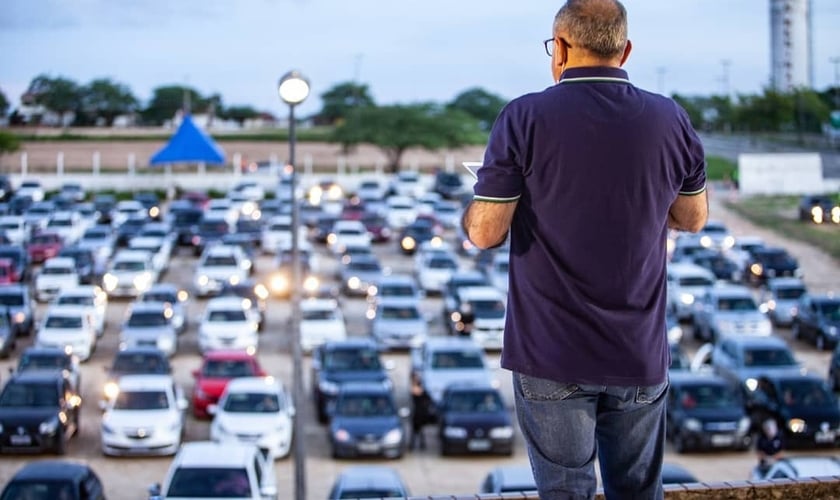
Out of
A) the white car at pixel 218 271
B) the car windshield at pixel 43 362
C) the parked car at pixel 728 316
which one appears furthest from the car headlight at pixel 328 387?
the white car at pixel 218 271

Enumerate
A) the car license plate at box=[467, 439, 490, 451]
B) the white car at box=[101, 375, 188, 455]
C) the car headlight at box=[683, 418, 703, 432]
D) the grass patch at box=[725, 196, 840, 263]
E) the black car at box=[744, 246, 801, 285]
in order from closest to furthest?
the white car at box=[101, 375, 188, 455] < the car license plate at box=[467, 439, 490, 451] < the car headlight at box=[683, 418, 703, 432] < the black car at box=[744, 246, 801, 285] < the grass patch at box=[725, 196, 840, 263]

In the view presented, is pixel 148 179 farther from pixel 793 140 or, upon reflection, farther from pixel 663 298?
pixel 663 298

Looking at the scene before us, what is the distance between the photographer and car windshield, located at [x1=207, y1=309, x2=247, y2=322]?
1334 inches

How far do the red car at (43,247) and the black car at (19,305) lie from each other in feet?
37.7

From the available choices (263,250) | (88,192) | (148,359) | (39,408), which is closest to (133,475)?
(39,408)

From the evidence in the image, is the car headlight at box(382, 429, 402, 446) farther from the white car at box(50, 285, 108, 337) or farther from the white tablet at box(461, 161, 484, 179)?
the white tablet at box(461, 161, 484, 179)

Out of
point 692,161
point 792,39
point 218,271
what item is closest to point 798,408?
point 692,161

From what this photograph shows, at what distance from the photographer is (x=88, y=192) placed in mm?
76875

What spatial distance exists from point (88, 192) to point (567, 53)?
7522 cm

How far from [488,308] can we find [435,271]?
8631 millimetres

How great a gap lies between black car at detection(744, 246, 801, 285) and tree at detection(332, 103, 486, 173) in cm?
4731

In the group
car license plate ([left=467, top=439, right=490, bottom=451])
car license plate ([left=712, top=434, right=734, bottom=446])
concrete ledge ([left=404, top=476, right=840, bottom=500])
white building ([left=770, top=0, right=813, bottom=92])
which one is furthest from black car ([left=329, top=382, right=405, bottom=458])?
white building ([left=770, top=0, right=813, bottom=92])

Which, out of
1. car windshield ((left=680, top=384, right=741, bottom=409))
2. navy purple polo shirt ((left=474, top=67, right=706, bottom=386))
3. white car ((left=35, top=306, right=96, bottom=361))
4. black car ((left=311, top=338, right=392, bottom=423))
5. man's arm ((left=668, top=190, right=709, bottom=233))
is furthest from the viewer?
white car ((left=35, top=306, right=96, bottom=361))

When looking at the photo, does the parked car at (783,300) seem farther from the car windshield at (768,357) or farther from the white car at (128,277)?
the white car at (128,277)
